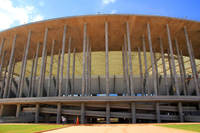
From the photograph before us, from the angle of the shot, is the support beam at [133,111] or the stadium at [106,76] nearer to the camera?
the support beam at [133,111]

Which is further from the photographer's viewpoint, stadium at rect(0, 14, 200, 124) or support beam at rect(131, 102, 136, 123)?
stadium at rect(0, 14, 200, 124)

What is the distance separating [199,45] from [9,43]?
44091 millimetres

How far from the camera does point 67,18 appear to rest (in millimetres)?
27031

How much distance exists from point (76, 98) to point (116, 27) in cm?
1524

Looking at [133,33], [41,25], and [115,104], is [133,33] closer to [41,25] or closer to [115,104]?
[115,104]

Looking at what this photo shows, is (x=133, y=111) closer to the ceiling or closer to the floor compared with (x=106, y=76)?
closer to the floor

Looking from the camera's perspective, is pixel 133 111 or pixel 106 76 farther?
pixel 106 76

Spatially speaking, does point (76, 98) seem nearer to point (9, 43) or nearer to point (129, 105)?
point (129, 105)

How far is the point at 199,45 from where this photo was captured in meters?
36.8

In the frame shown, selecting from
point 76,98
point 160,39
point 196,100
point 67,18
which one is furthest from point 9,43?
point 196,100

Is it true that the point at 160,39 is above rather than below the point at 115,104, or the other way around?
above

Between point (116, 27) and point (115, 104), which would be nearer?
point (115, 104)

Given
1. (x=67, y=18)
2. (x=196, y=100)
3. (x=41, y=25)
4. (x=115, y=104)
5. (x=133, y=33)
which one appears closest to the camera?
(x=196, y=100)

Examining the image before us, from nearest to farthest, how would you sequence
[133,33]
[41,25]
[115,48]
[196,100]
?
[196,100]
[41,25]
[133,33]
[115,48]
